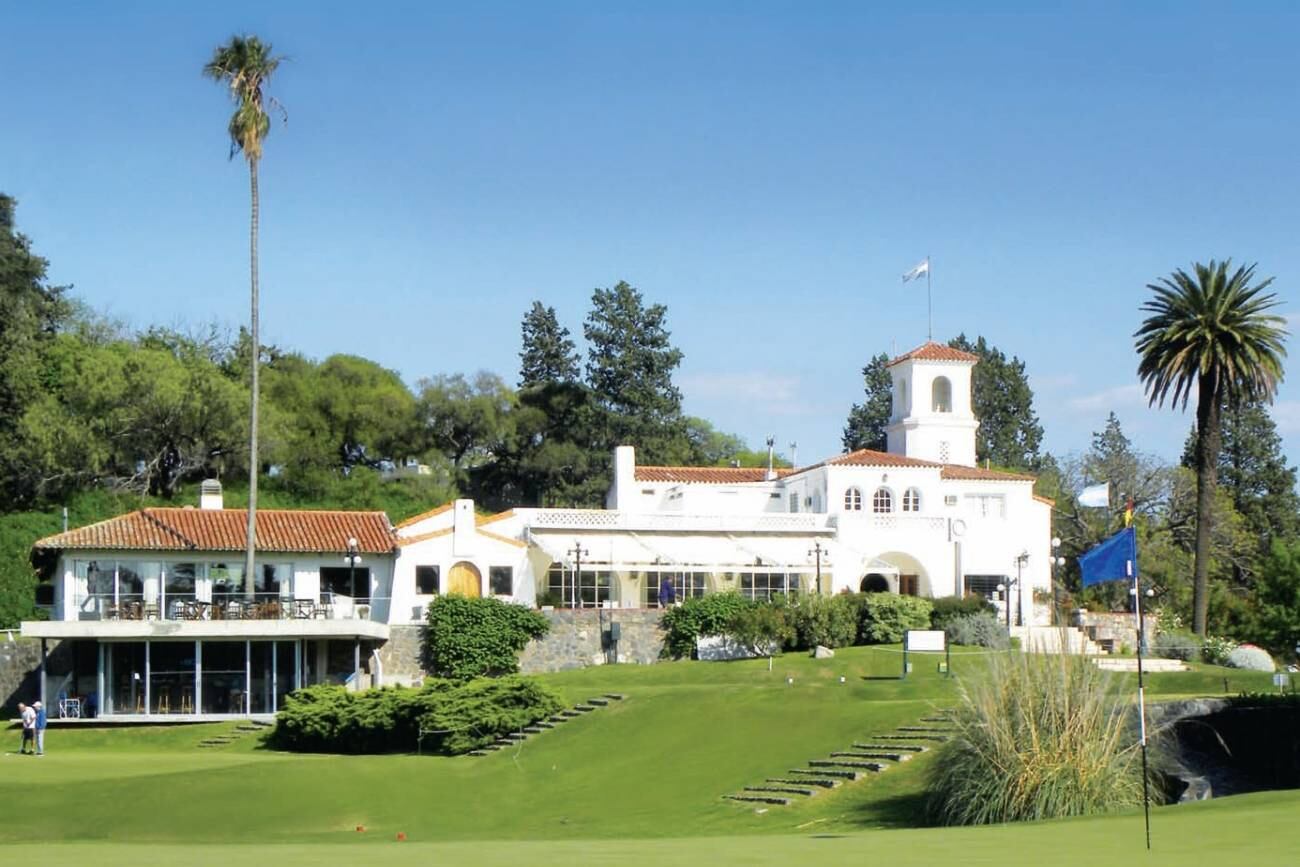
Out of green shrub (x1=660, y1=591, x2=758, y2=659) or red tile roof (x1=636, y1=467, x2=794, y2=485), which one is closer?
green shrub (x1=660, y1=591, x2=758, y2=659)

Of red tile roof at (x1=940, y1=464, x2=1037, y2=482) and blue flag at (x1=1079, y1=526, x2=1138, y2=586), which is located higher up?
red tile roof at (x1=940, y1=464, x2=1037, y2=482)

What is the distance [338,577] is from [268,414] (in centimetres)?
1740

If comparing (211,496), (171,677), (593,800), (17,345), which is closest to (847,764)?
(593,800)

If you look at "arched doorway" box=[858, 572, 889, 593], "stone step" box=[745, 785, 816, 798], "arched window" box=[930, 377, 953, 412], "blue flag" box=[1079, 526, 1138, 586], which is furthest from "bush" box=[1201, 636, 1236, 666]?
"blue flag" box=[1079, 526, 1138, 586]

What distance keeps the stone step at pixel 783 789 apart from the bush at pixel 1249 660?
22.3 metres

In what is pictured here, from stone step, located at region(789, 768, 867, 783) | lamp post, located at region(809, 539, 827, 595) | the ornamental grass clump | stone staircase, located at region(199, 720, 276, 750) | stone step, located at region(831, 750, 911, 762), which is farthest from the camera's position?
lamp post, located at region(809, 539, 827, 595)

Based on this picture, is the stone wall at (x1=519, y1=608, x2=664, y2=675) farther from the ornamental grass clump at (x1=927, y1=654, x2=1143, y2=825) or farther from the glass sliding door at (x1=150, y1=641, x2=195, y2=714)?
the ornamental grass clump at (x1=927, y1=654, x2=1143, y2=825)

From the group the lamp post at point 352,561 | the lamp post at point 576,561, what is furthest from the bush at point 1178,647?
the lamp post at point 352,561

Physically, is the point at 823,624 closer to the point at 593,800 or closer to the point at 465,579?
the point at 465,579

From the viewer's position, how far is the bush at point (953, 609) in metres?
52.8

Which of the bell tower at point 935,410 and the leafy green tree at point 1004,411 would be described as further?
the leafy green tree at point 1004,411

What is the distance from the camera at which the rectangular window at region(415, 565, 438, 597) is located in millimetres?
54656

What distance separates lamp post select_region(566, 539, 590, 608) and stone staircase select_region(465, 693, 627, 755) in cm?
1301

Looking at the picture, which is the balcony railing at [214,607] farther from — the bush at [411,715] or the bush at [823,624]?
the bush at [823,624]
